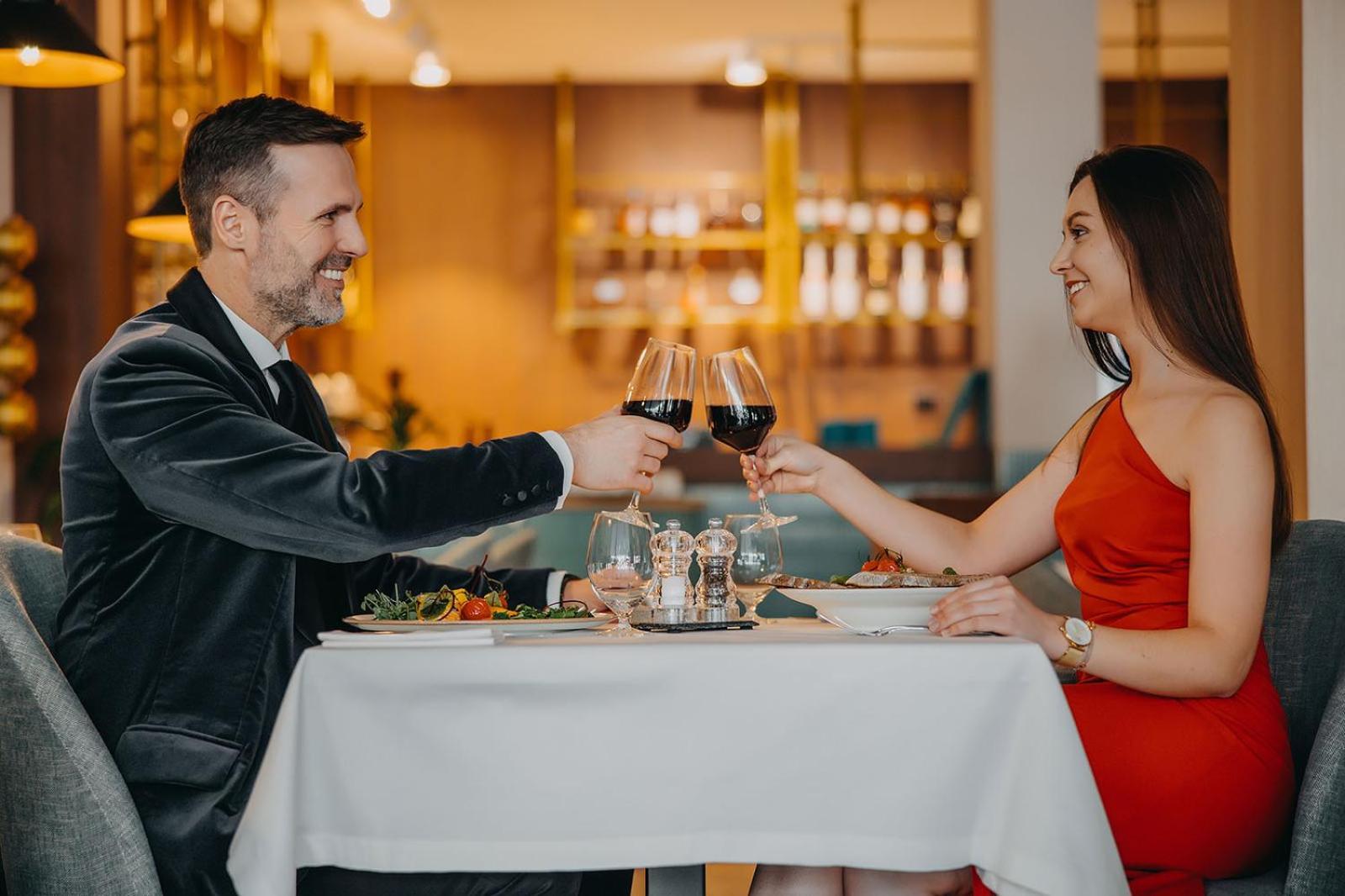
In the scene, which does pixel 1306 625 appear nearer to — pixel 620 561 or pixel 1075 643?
pixel 1075 643

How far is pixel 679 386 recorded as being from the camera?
1570 mm

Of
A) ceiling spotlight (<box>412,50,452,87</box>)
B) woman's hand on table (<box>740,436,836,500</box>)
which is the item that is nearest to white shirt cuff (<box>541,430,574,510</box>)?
woman's hand on table (<box>740,436,836,500</box>)

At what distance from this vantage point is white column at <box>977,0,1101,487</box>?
4.84m

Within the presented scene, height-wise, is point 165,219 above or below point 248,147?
above

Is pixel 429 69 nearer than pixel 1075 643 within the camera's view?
No

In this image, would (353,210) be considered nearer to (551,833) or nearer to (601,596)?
(601,596)

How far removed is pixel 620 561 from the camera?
153 cm

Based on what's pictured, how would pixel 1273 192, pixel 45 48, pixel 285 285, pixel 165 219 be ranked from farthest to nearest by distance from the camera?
pixel 165 219, pixel 45 48, pixel 1273 192, pixel 285 285

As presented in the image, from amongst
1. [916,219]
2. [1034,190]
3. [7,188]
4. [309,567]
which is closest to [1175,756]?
[309,567]

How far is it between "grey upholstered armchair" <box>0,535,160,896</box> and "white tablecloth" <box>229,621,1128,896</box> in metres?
0.15

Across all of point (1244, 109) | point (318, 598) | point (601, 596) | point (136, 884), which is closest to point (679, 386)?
point (601, 596)

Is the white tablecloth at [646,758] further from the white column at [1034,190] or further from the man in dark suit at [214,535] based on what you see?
the white column at [1034,190]

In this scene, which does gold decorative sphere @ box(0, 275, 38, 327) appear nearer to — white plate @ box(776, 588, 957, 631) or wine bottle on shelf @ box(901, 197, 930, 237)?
white plate @ box(776, 588, 957, 631)

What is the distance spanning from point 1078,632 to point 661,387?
55cm
